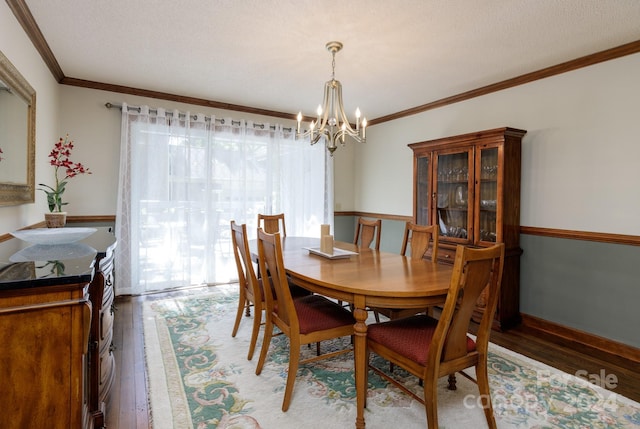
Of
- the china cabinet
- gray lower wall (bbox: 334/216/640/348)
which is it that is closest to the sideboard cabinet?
the china cabinet

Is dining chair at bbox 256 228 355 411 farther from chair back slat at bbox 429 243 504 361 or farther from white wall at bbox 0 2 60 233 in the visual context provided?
white wall at bbox 0 2 60 233

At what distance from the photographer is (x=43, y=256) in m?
1.47

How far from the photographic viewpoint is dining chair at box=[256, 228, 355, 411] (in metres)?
1.93

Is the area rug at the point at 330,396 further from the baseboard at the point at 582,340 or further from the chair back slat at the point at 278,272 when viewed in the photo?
the baseboard at the point at 582,340

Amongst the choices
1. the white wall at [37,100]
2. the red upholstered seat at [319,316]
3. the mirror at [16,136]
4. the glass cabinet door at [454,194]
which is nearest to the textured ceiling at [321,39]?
the white wall at [37,100]

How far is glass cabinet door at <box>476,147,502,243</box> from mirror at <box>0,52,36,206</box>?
3.60 m

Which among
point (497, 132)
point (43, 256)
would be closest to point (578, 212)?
point (497, 132)

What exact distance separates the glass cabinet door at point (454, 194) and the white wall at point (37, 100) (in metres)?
3.59

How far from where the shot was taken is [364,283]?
182cm

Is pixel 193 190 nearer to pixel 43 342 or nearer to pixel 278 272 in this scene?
pixel 278 272

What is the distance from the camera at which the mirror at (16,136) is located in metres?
1.95

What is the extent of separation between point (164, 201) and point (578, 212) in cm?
418

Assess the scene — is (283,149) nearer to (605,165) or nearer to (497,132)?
(497,132)

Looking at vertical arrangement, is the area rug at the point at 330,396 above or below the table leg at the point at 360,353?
below
